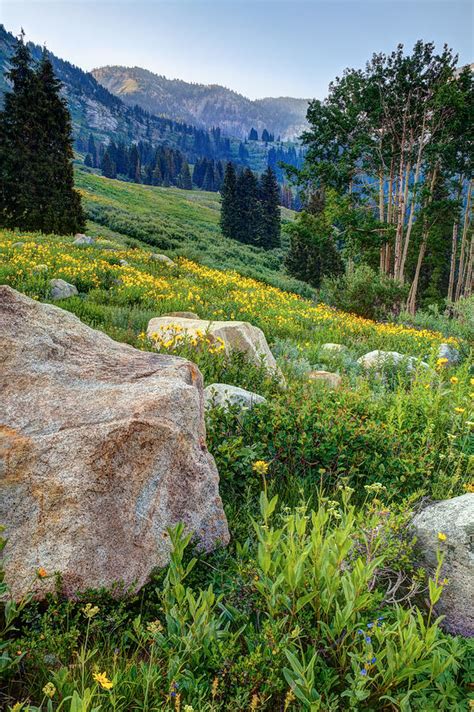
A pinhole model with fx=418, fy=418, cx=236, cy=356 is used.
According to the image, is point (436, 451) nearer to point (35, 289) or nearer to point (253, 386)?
point (253, 386)

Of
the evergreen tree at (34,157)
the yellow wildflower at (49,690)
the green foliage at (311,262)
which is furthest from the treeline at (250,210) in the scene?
the yellow wildflower at (49,690)

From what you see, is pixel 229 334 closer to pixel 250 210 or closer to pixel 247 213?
pixel 247 213

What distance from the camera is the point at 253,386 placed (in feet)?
18.3

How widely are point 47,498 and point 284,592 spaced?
133 centimetres

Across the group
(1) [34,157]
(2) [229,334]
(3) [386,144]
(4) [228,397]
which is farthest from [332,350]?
(1) [34,157]

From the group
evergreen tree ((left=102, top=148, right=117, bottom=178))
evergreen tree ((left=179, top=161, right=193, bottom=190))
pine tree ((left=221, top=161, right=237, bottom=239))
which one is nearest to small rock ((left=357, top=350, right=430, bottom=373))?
Answer: pine tree ((left=221, top=161, right=237, bottom=239))

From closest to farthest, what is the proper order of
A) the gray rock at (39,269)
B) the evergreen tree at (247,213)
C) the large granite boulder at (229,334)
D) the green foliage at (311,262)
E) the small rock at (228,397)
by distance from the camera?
the small rock at (228,397) < the large granite boulder at (229,334) < the gray rock at (39,269) < the green foliage at (311,262) < the evergreen tree at (247,213)

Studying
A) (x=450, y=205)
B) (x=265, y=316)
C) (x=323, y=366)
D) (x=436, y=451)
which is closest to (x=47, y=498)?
(x=436, y=451)

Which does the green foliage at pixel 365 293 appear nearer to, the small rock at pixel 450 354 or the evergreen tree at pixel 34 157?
the small rock at pixel 450 354

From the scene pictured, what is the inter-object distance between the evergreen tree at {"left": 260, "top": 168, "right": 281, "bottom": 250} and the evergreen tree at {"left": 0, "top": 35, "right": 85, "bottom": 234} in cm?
4155

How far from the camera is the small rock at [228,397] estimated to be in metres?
4.36

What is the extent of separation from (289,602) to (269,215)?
7052 cm

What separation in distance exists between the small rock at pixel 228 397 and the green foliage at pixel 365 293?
15624 millimetres

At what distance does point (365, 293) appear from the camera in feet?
62.9
